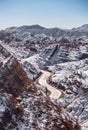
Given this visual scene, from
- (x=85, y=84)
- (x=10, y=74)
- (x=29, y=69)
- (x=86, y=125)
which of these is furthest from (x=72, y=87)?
(x=10, y=74)

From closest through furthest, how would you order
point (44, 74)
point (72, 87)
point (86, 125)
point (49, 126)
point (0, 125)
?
point (0, 125) → point (49, 126) → point (86, 125) → point (72, 87) → point (44, 74)

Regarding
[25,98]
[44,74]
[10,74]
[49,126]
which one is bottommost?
[44,74]

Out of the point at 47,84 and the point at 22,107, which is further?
the point at 47,84

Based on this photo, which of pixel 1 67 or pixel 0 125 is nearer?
pixel 0 125

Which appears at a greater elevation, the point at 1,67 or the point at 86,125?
the point at 1,67

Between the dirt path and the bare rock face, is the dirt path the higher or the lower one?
the lower one

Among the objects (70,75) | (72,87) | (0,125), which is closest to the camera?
(0,125)

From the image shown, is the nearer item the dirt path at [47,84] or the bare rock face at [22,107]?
the bare rock face at [22,107]

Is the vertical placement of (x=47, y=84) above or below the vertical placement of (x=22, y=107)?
below

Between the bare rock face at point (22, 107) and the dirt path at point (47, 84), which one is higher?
the bare rock face at point (22, 107)

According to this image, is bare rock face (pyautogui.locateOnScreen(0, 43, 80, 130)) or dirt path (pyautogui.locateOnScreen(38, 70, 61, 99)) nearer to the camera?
bare rock face (pyautogui.locateOnScreen(0, 43, 80, 130))

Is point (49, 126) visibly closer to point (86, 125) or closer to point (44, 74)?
point (86, 125)
